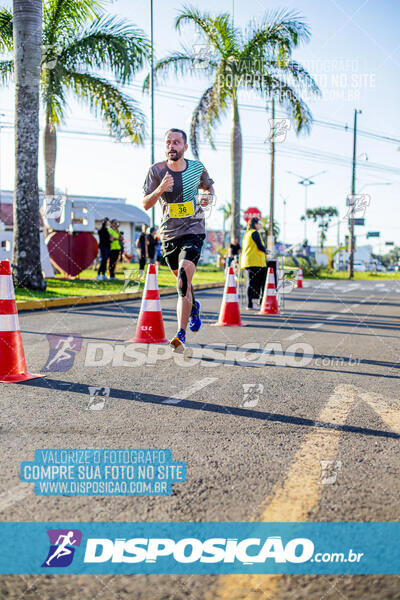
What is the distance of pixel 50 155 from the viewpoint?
61.6ft

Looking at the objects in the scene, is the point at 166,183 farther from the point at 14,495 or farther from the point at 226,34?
the point at 226,34

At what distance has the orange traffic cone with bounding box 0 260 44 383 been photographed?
15.9ft

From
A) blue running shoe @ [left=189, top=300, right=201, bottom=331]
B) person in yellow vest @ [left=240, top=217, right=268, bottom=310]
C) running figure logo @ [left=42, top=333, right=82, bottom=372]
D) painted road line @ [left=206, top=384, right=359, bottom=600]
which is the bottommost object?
running figure logo @ [left=42, top=333, right=82, bottom=372]

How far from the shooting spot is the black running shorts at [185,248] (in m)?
5.81

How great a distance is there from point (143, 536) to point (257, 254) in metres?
9.74

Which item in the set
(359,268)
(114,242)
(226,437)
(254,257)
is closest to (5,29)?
(114,242)

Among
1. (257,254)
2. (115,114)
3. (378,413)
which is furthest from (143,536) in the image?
(115,114)

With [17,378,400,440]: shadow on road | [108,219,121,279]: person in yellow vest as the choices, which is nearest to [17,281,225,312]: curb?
[108,219,121,279]: person in yellow vest

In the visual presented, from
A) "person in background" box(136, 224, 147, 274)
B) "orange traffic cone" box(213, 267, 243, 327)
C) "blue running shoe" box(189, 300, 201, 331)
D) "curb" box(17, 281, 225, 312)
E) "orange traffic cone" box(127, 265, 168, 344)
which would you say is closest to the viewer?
"blue running shoe" box(189, 300, 201, 331)

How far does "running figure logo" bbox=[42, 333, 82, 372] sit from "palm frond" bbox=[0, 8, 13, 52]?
1200 centimetres

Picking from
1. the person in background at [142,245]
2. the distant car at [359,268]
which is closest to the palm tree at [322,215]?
the distant car at [359,268]

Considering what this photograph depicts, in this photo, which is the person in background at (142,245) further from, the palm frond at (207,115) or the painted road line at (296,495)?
the painted road line at (296,495)

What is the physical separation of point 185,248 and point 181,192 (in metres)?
0.53

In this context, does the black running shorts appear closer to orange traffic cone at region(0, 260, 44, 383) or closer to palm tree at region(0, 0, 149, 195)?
orange traffic cone at region(0, 260, 44, 383)
